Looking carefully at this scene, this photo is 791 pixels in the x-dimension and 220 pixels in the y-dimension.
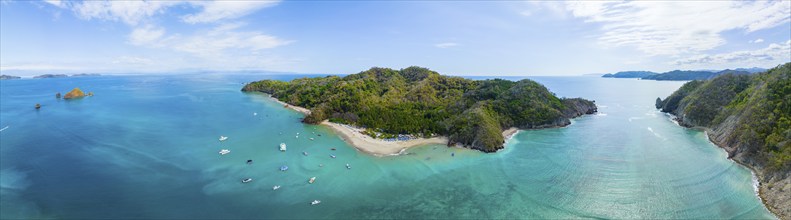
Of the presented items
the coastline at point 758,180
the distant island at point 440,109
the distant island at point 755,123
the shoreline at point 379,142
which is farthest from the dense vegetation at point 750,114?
the shoreline at point 379,142

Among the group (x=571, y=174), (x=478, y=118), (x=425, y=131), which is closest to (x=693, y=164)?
(x=571, y=174)

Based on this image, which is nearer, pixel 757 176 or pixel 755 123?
pixel 757 176

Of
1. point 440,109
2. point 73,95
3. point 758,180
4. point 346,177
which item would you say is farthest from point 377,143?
point 73,95

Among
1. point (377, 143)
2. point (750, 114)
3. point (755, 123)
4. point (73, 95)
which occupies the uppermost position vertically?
point (750, 114)

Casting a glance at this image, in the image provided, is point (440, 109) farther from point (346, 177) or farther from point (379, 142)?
point (346, 177)

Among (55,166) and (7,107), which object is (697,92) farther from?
(7,107)

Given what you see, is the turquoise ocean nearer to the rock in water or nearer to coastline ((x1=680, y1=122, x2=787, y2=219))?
coastline ((x1=680, y1=122, x2=787, y2=219))
